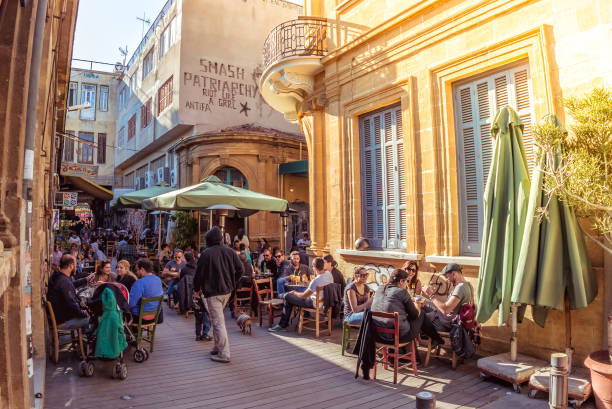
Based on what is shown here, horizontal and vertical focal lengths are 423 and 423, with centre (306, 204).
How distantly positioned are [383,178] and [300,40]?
422cm

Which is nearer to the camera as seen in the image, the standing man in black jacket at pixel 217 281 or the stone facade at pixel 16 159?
the stone facade at pixel 16 159

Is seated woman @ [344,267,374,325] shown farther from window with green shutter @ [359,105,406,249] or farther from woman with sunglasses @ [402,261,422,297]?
window with green shutter @ [359,105,406,249]

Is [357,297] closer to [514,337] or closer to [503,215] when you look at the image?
[514,337]

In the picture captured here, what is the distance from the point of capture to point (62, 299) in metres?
5.43

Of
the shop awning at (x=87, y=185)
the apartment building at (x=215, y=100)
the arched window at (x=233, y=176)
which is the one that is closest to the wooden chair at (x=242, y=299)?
the shop awning at (x=87, y=185)

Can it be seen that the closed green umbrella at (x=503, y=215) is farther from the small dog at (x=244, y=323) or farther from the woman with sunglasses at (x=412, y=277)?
the small dog at (x=244, y=323)

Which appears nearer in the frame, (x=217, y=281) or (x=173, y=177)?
(x=217, y=281)

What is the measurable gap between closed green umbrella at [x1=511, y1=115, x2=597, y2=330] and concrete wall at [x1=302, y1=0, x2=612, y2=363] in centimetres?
47

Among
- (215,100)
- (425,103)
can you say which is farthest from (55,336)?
(215,100)

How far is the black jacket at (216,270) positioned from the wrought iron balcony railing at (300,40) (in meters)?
5.20

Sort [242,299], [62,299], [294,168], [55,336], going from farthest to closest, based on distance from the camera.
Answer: [294,168] → [242,299] → [62,299] → [55,336]

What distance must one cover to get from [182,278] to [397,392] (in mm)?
4707

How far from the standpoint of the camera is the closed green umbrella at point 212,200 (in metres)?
8.71

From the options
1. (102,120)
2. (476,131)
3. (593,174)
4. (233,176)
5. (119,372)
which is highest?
(102,120)
